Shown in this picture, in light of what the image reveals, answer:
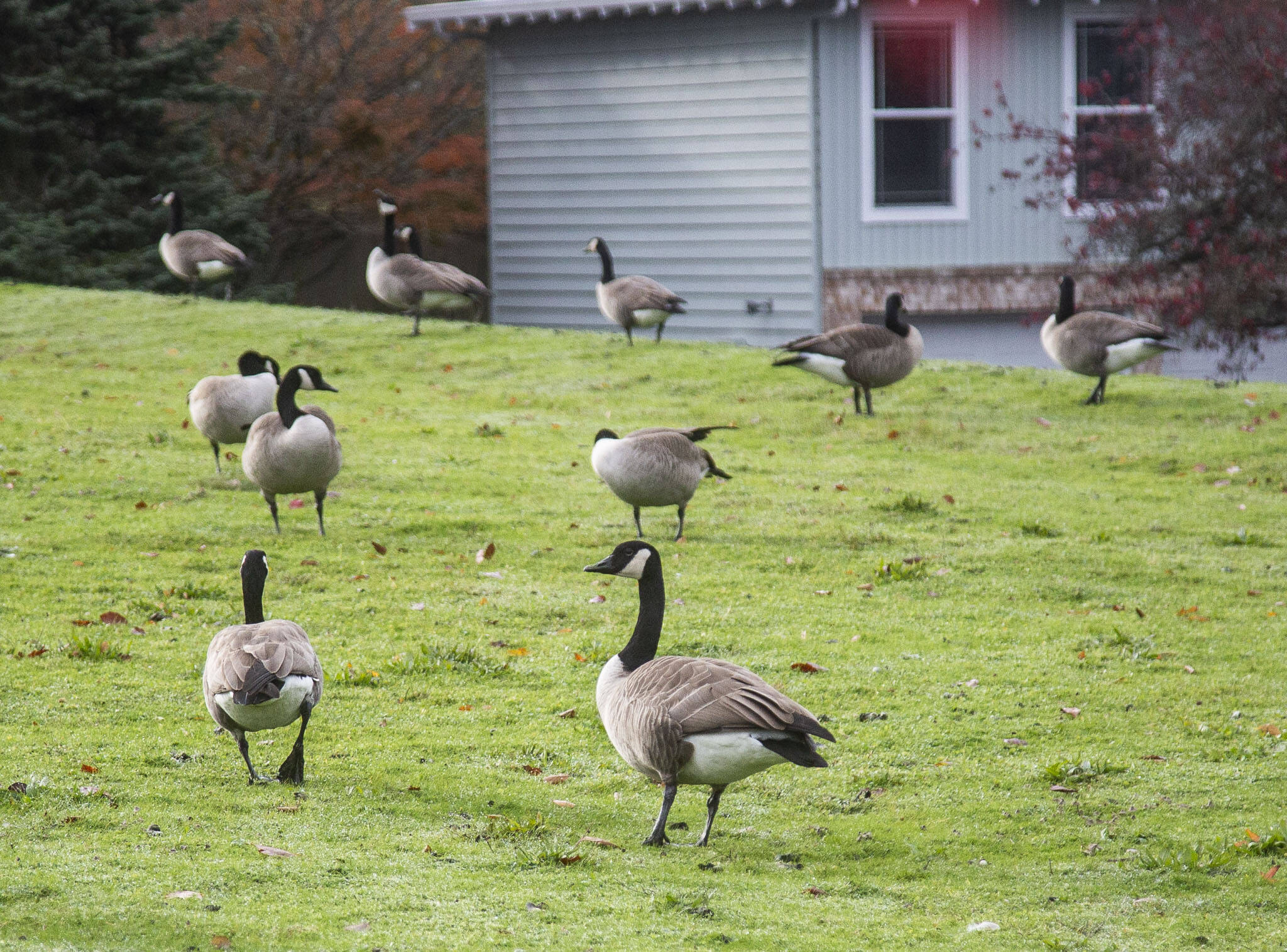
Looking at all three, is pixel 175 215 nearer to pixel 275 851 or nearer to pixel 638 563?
pixel 638 563

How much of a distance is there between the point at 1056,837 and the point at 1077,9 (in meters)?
20.5

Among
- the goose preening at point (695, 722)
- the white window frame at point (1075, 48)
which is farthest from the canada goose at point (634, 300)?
the goose preening at point (695, 722)

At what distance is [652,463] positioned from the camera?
11.0 metres

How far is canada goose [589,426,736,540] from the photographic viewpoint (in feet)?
36.2

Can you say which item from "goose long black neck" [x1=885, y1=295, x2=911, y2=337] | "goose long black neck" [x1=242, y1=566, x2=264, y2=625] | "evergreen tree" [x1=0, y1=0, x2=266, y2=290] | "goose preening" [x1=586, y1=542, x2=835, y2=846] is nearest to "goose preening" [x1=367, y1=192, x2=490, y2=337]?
"evergreen tree" [x1=0, y1=0, x2=266, y2=290]

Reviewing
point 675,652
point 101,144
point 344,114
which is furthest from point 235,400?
point 101,144

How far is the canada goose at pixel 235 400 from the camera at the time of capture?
519 inches

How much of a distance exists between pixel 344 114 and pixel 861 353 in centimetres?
1642

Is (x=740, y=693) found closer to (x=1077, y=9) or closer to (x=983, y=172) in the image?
(x=983, y=172)

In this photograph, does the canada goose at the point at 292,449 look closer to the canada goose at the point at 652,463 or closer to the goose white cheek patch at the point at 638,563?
the canada goose at the point at 652,463

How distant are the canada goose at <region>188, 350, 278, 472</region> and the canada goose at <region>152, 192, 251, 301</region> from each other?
10435mm

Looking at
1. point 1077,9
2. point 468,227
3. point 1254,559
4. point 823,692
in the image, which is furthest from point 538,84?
point 823,692

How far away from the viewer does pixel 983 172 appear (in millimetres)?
23375

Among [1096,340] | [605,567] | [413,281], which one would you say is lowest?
[605,567]
